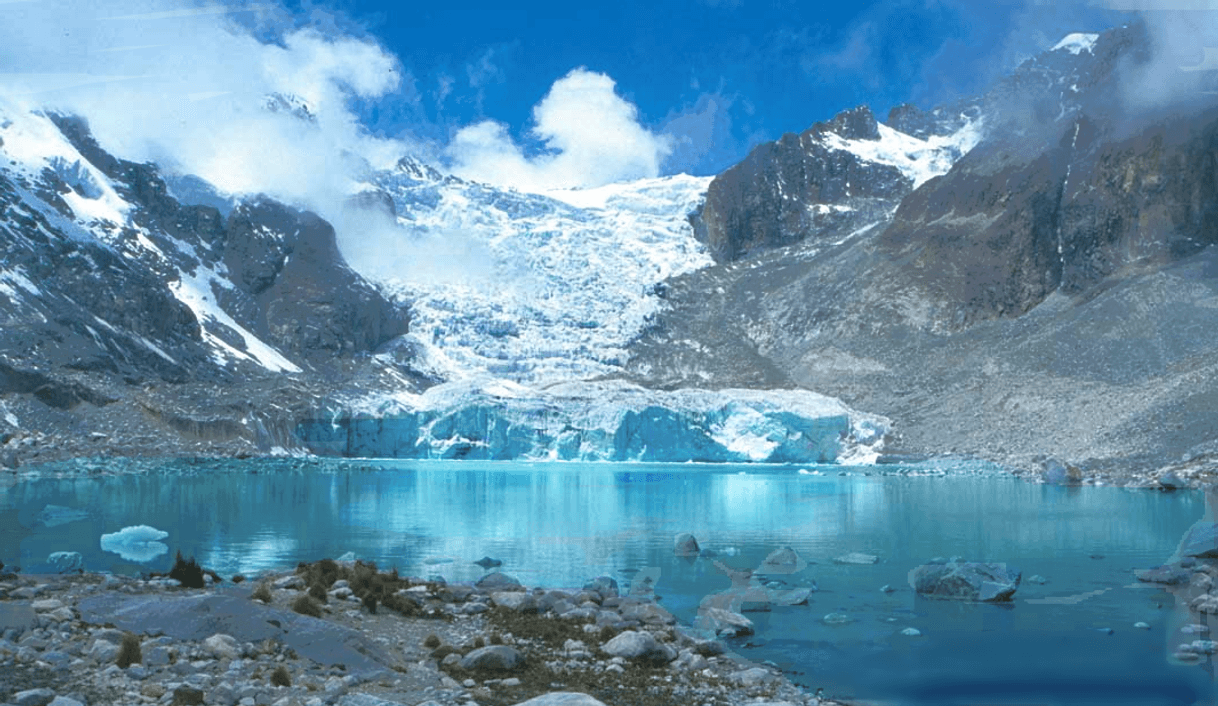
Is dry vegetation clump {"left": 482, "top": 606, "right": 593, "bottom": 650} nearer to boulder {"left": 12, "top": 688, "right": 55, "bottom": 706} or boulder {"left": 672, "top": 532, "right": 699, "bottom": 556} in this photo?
boulder {"left": 12, "top": 688, "right": 55, "bottom": 706}

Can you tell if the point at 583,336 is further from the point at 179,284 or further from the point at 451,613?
the point at 451,613

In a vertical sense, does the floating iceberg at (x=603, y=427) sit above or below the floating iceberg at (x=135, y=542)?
above

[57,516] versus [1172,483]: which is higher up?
[1172,483]

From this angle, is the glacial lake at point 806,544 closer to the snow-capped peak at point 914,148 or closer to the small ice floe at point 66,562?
the small ice floe at point 66,562

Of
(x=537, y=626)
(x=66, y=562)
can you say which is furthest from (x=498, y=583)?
(x=66, y=562)

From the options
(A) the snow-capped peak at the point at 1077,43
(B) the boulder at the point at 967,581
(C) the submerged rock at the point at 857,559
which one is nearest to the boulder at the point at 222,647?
(B) the boulder at the point at 967,581

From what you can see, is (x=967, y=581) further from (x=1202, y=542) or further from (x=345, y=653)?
(x=345, y=653)
